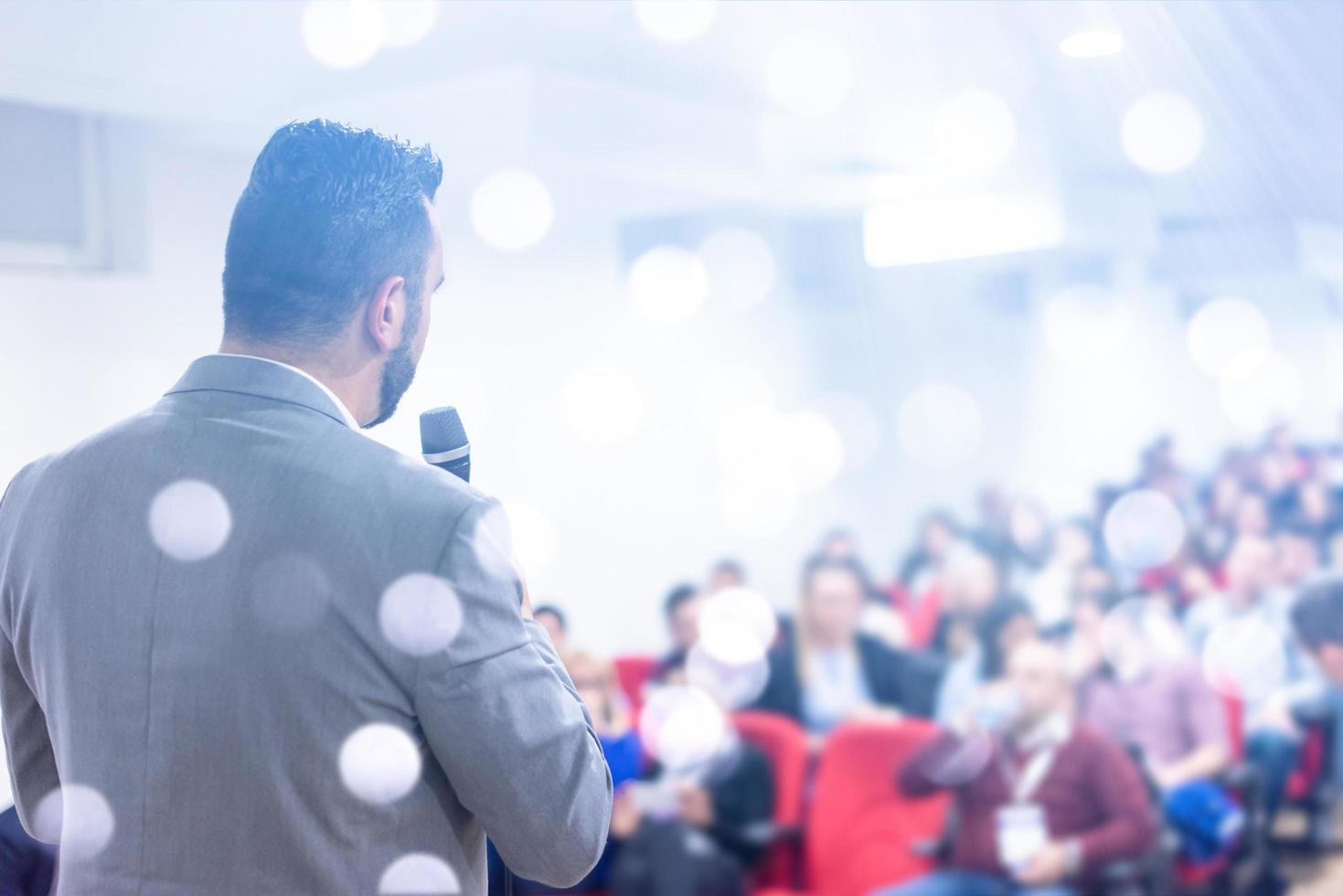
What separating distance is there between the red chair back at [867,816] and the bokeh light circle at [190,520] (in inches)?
107

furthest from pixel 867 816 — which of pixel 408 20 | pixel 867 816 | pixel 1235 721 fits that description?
pixel 408 20

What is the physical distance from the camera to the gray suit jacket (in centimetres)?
82

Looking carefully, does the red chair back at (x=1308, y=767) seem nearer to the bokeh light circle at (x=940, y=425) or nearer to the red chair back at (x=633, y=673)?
the red chair back at (x=633, y=673)

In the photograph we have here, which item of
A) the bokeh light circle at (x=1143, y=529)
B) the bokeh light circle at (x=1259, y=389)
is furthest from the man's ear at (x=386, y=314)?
the bokeh light circle at (x=1259, y=389)

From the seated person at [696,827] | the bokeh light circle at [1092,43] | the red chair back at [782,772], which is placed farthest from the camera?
the bokeh light circle at [1092,43]

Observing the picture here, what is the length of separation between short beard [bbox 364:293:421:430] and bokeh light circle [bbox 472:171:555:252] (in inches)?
146

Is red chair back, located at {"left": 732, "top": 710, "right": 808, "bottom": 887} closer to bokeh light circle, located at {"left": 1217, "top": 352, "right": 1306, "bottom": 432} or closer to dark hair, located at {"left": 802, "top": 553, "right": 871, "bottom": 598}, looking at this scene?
dark hair, located at {"left": 802, "top": 553, "right": 871, "bottom": 598}

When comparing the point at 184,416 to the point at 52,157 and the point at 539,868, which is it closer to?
the point at 539,868

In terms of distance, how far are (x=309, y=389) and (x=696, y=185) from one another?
14.2 ft

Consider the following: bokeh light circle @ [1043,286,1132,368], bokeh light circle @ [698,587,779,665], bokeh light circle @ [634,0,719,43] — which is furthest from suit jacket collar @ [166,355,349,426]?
bokeh light circle @ [1043,286,1132,368]

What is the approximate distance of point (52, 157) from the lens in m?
3.45

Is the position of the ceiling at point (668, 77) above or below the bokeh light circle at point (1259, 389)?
above

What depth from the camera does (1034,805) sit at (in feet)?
10.4

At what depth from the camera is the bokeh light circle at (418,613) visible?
80 centimetres
